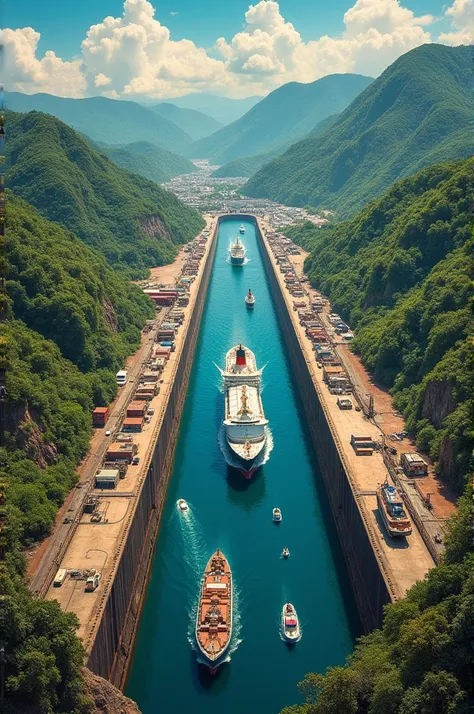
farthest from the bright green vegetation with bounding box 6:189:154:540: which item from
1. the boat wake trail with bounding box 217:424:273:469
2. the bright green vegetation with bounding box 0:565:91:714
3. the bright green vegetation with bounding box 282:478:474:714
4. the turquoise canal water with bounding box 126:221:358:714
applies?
the bright green vegetation with bounding box 282:478:474:714

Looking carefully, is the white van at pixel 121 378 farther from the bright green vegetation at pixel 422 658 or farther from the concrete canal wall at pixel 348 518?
the bright green vegetation at pixel 422 658

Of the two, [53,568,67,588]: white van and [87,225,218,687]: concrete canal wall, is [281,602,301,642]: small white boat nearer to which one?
[87,225,218,687]: concrete canal wall

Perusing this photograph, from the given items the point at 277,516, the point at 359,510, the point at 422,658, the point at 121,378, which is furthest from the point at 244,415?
the point at 422,658

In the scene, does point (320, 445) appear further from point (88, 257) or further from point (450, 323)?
point (88, 257)

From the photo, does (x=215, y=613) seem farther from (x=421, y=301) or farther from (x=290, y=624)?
(x=421, y=301)

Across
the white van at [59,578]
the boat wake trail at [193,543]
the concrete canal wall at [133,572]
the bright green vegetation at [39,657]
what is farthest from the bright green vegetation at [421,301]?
the bright green vegetation at [39,657]

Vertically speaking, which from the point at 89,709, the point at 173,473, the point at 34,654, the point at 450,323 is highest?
the point at 450,323

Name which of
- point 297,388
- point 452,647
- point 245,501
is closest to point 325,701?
point 452,647

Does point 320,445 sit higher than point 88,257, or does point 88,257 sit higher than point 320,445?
point 88,257
